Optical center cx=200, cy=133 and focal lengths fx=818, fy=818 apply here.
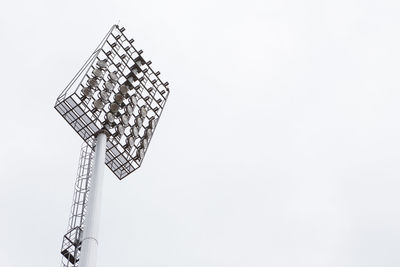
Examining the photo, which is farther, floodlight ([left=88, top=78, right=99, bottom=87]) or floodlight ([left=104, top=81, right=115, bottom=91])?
floodlight ([left=104, top=81, right=115, bottom=91])

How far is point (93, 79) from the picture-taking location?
46.3 meters

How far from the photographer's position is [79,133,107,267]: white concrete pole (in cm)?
3612

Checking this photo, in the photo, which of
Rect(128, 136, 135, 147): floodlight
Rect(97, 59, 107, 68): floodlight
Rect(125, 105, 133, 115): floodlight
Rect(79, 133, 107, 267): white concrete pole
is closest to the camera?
Rect(79, 133, 107, 267): white concrete pole

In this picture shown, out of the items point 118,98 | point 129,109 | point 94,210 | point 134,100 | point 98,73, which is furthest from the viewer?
point 134,100

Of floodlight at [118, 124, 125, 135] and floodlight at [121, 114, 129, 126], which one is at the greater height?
floodlight at [121, 114, 129, 126]

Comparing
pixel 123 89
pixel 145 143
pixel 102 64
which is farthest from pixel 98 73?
pixel 145 143

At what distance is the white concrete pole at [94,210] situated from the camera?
3612cm

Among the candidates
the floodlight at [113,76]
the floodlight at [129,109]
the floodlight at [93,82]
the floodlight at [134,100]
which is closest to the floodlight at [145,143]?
the floodlight at [129,109]

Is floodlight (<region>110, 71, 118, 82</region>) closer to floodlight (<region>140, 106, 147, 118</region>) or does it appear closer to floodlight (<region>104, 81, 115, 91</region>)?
floodlight (<region>104, 81, 115, 91</region>)

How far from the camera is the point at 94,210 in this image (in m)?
38.8

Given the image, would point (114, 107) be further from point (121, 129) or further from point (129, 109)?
point (121, 129)

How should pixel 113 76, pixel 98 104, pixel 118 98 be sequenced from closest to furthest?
pixel 98 104 < pixel 118 98 < pixel 113 76

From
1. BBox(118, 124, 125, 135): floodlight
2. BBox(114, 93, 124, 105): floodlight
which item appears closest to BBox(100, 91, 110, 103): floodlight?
BBox(114, 93, 124, 105): floodlight

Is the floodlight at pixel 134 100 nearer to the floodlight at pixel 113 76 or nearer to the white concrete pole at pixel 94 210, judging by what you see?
the floodlight at pixel 113 76
